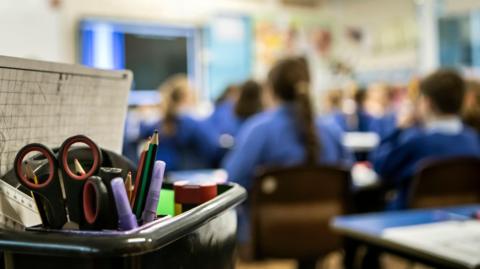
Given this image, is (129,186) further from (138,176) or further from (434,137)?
(434,137)

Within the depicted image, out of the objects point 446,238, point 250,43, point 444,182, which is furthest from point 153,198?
point 250,43

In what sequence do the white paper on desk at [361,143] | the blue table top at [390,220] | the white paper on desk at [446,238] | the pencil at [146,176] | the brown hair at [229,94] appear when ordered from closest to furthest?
the pencil at [146,176]
the white paper on desk at [446,238]
the blue table top at [390,220]
the white paper on desk at [361,143]
the brown hair at [229,94]

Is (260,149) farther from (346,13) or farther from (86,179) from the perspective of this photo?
(346,13)

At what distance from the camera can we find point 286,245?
1.99 meters

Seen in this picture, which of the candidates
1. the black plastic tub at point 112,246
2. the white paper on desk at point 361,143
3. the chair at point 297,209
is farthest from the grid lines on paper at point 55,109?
the white paper on desk at point 361,143

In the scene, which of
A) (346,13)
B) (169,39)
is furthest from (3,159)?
(346,13)

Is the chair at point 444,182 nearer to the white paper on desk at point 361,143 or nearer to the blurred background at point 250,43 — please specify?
the white paper on desk at point 361,143

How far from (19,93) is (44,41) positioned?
436 centimetres

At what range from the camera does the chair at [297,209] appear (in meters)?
1.90

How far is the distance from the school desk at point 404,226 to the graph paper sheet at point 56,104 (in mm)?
599

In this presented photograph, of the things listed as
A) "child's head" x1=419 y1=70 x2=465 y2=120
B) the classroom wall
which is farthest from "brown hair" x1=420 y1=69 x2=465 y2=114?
the classroom wall

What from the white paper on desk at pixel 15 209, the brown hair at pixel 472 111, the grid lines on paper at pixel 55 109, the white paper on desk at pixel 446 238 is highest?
the grid lines on paper at pixel 55 109

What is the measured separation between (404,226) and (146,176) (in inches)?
33.3

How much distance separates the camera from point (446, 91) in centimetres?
227
